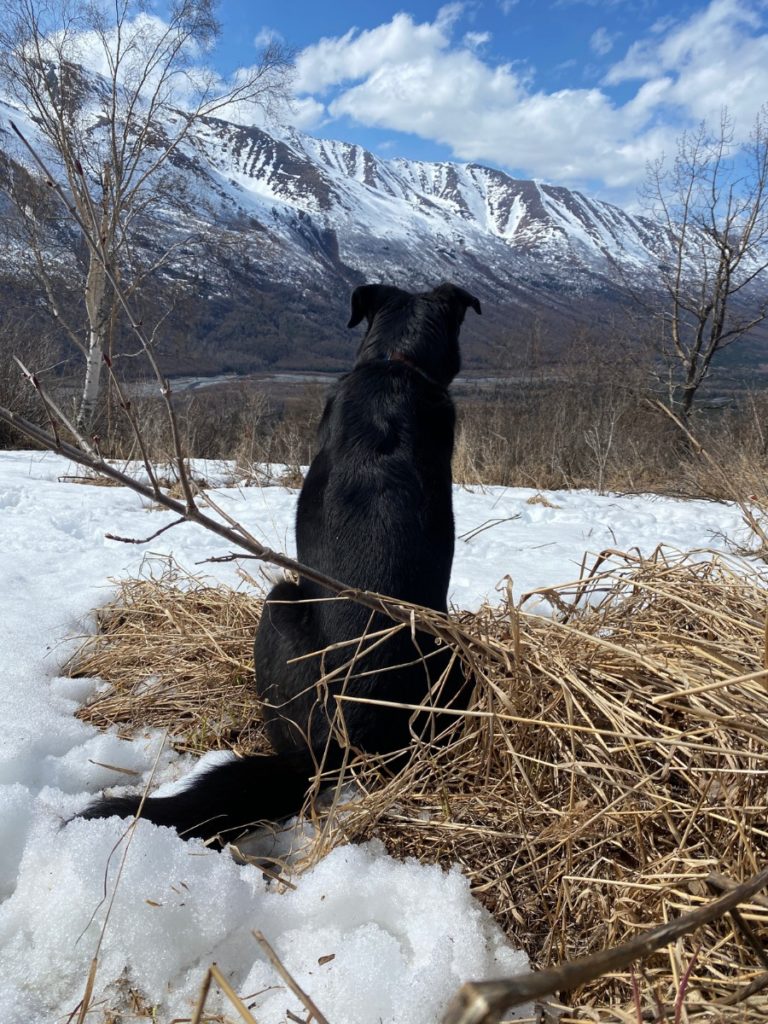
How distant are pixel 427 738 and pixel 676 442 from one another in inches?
725

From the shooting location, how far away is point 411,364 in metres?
2.65

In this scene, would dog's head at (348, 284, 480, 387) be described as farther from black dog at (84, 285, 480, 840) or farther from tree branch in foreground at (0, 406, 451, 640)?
tree branch in foreground at (0, 406, 451, 640)

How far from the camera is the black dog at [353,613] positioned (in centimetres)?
164

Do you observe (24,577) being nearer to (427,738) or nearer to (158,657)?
(158,657)

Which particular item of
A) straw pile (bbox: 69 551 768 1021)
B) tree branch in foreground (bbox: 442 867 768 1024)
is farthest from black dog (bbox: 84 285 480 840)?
tree branch in foreground (bbox: 442 867 768 1024)

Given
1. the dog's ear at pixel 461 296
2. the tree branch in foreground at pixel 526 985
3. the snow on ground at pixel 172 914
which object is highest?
the dog's ear at pixel 461 296

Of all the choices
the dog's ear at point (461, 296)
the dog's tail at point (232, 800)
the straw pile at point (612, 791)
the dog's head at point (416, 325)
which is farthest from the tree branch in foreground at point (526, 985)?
the dog's ear at point (461, 296)

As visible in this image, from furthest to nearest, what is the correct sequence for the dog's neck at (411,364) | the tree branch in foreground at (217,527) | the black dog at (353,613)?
the dog's neck at (411,364), the black dog at (353,613), the tree branch in foreground at (217,527)

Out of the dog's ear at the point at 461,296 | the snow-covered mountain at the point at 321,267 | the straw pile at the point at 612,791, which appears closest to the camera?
the straw pile at the point at 612,791

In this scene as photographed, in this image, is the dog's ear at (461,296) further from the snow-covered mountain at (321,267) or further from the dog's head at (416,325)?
the snow-covered mountain at (321,267)

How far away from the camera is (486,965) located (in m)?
1.23

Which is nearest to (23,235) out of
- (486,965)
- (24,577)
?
(24,577)

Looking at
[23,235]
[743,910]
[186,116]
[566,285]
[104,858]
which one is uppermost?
[566,285]

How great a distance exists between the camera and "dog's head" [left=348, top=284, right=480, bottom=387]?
2.84 metres
